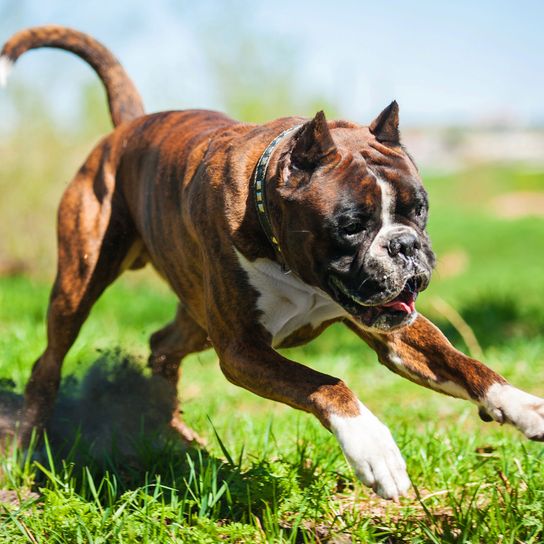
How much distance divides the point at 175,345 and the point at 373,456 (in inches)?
97.0

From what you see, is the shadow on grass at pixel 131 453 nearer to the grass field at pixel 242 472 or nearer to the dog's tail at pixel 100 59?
the grass field at pixel 242 472

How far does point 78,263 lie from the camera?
478 cm

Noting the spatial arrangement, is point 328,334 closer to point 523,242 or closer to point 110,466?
point 110,466

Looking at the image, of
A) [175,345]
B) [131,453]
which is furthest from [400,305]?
[175,345]

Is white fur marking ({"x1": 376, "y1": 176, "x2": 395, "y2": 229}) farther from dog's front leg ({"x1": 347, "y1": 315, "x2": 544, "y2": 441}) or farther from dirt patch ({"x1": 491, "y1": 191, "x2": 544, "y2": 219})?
dirt patch ({"x1": 491, "y1": 191, "x2": 544, "y2": 219})

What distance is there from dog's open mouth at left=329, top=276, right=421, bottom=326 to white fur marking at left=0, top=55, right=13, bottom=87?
8.70 feet

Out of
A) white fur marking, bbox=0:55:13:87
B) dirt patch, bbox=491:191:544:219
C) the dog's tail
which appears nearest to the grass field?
the dog's tail

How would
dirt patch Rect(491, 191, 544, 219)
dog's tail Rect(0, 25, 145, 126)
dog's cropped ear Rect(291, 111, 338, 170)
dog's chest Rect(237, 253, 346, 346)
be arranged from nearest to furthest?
dog's cropped ear Rect(291, 111, 338, 170)
dog's chest Rect(237, 253, 346, 346)
dog's tail Rect(0, 25, 145, 126)
dirt patch Rect(491, 191, 544, 219)

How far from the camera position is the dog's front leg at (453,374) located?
3.27m

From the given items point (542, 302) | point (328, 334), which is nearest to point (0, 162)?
point (328, 334)

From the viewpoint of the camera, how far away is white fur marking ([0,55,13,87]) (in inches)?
199

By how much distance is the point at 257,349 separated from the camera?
352cm

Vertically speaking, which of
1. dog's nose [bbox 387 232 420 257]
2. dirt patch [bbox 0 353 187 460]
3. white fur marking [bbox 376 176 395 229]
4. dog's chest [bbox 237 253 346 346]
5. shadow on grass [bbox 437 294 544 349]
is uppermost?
white fur marking [bbox 376 176 395 229]

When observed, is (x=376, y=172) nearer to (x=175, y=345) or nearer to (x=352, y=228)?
(x=352, y=228)
